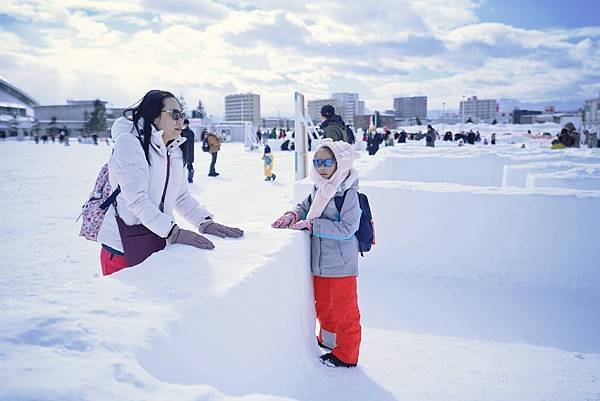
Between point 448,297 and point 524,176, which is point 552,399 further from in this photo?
point 524,176

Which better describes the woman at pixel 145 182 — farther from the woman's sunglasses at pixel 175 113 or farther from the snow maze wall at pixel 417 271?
the snow maze wall at pixel 417 271

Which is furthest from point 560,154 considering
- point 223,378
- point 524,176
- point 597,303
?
point 223,378

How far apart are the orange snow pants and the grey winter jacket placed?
0.10 metres

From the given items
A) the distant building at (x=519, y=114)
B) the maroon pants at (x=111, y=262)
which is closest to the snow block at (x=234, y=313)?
the maroon pants at (x=111, y=262)

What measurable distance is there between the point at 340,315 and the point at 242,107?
4964 inches

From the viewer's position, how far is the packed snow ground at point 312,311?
1.38 meters

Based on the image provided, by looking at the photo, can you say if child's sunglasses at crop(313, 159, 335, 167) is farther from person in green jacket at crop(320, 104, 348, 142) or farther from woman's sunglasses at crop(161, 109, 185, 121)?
person in green jacket at crop(320, 104, 348, 142)

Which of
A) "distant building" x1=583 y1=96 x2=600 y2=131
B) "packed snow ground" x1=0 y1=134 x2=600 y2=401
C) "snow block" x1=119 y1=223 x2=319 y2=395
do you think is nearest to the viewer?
"packed snow ground" x1=0 y1=134 x2=600 y2=401

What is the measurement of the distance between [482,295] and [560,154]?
7.40 meters

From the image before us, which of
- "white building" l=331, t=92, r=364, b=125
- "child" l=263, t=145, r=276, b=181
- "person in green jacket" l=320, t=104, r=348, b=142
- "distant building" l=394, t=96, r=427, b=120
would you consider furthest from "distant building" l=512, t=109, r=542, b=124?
"person in green jacket" l=320, t=104, r=348, b=142

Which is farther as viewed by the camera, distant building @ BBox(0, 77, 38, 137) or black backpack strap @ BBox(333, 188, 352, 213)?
distant building @ BBox(0, 77, 38, 137)

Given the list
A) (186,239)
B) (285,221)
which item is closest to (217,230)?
(186,239)

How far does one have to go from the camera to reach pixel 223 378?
171cm

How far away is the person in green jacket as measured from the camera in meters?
7.25
